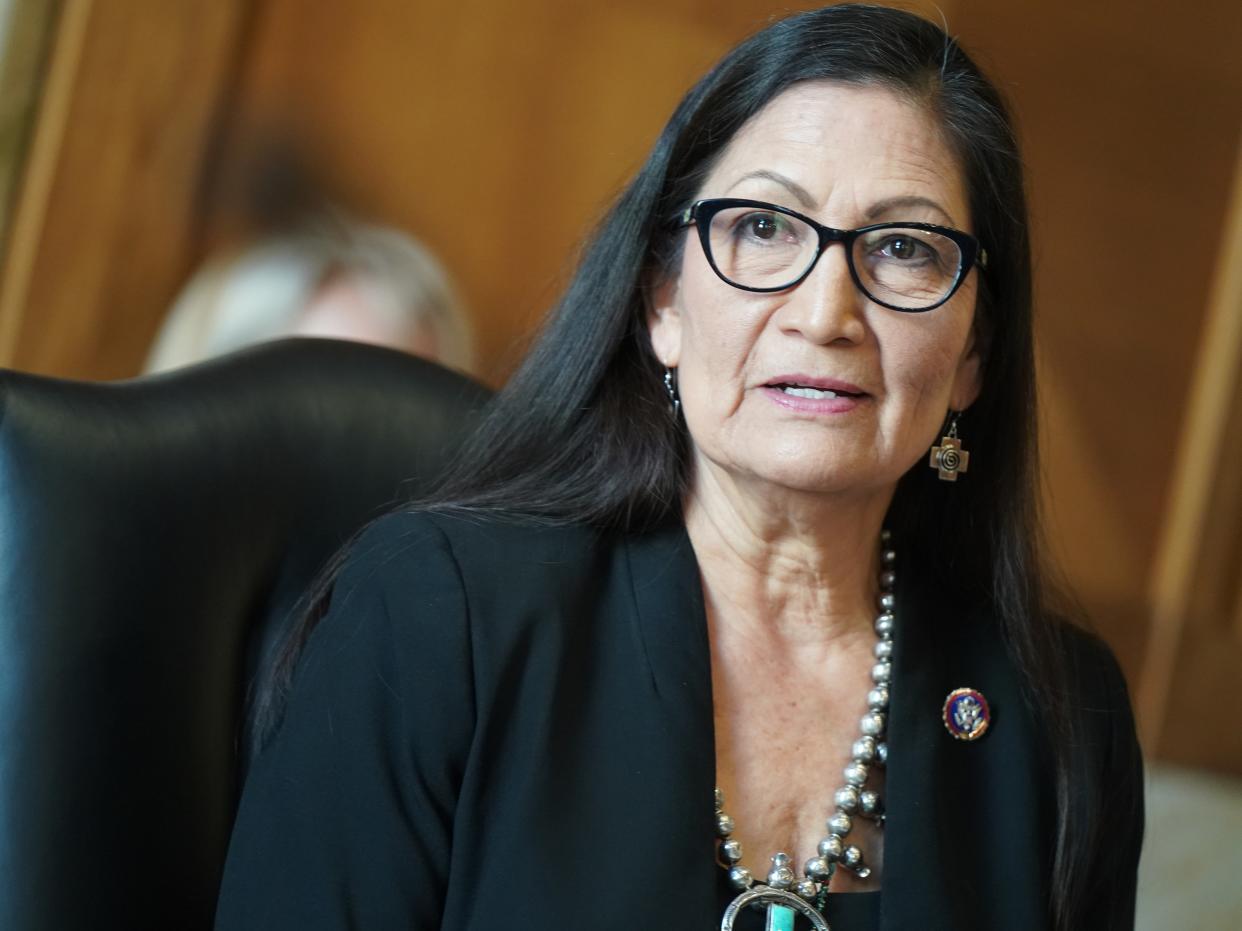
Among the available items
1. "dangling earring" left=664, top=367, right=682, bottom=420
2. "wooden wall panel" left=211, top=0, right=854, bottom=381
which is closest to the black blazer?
"dangling earring" left=664, top=367, right=682, bottom=420

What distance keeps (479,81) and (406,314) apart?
0.76 metres

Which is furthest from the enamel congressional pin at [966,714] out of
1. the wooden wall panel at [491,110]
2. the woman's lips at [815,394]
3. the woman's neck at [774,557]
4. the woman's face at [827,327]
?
the wooden wall panel at [491,110]

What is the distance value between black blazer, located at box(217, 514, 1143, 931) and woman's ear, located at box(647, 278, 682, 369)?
0.64 feet

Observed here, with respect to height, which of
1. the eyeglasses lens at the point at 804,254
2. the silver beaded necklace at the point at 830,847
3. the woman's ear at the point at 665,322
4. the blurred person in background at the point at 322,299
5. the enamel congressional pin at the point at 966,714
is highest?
the eyeglasses lens at the point at 804,254

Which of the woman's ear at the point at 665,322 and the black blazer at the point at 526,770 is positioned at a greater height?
the woman's ear at the point at 665,322

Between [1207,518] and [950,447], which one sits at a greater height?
[950,447]

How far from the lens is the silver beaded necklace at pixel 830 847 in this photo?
1.43 m

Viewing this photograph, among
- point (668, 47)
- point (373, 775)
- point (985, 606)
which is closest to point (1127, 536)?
point (668, 47)

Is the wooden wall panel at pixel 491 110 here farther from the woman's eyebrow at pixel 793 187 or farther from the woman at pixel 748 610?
the woman's eyebrow at pixel 793 187

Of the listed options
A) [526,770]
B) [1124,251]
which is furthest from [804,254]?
[1124,251]

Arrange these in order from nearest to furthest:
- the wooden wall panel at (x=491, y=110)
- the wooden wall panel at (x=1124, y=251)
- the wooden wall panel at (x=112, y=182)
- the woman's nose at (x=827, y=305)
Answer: the woman's nose at (x=827, y=305), the wooden wall panel at (x=112, y=182), the wooden wall panel at (x=491, y=110), the wooden wall panel at (x=1124, y=251)

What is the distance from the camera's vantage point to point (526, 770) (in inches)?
54.1

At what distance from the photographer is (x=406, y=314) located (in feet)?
9.30

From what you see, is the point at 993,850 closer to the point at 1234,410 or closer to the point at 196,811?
the point at 196,811
